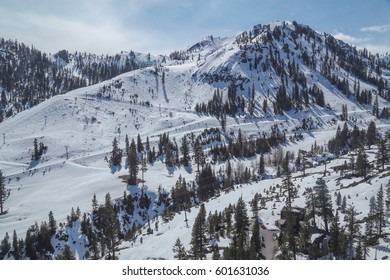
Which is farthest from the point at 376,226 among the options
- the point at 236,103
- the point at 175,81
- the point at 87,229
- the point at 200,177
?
the point at 175,81

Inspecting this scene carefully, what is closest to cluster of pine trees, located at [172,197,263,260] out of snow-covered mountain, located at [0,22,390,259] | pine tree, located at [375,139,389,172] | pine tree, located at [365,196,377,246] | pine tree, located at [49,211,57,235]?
snow-covered mountain, located at [0,22,390,259]

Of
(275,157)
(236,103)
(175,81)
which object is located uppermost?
(175,81)

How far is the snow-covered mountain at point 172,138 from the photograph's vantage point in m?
52.6

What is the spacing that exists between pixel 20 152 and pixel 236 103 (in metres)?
104

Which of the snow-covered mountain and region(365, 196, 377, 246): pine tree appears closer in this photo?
region(365, 196, 377, 246): pine tree

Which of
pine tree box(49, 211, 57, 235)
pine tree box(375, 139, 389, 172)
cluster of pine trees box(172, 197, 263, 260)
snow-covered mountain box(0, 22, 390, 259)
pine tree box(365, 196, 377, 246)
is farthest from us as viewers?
pine tree box(49, 211, 57, 235)

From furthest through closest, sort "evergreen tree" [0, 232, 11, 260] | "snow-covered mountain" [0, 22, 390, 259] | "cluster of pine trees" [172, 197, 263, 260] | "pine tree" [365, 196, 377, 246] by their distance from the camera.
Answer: "snow-covered mountain" [0, 22, 390, 259] → "evergreen tree" [0, 232, 11, 260] → "pine tree" [365, 196, 377, 246] → "cluster of pine trees" [172, 197, 263, 260]

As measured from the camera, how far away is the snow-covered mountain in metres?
52.6

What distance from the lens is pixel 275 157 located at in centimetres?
9938

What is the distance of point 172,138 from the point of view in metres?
118

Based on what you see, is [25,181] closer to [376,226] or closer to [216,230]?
[216,230]

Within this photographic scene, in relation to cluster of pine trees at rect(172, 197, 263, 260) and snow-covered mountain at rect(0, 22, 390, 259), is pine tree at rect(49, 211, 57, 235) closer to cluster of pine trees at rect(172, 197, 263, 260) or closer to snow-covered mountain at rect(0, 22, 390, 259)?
snow-covered mountain at rect(0, 22, 390, 259)

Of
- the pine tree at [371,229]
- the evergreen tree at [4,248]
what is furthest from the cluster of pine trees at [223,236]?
the evergreen tree at [4,248]

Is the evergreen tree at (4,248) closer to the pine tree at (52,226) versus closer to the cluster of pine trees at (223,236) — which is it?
the pine tree at (52,226)
